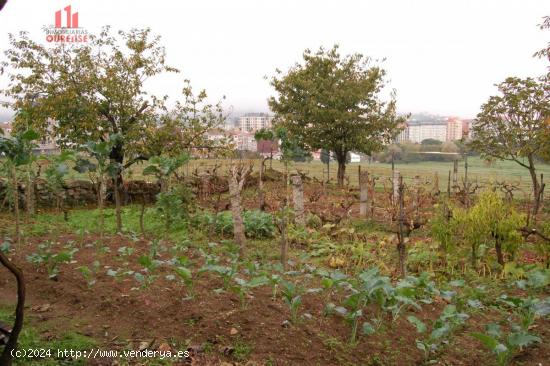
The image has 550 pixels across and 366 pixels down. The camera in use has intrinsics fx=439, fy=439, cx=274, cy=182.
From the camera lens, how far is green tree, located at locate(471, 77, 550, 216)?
44.7 ft

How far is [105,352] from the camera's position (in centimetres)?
325

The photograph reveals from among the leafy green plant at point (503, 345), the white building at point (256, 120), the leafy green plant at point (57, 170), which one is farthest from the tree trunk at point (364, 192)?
the white building at point (256, 120)

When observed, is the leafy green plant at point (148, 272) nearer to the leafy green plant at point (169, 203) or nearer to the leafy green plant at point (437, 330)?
the leafy green plant at point (437, 330)

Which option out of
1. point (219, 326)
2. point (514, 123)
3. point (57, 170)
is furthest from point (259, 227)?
point (514, 123)

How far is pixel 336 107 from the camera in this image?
703 inches

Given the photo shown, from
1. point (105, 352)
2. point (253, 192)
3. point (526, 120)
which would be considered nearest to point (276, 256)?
point (105, 352)

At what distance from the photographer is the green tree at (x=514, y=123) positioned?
13.6 metres

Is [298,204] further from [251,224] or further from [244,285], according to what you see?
[244,285]

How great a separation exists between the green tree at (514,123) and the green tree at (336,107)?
4.15m

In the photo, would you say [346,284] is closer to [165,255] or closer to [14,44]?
[165,255]

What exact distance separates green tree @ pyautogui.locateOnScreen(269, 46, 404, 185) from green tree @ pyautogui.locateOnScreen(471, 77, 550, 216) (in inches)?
163

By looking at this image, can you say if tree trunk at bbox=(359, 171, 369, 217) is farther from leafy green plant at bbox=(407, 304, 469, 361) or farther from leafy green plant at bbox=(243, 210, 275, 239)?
leafy green plant at bbox=(407, 304, 469, 361)

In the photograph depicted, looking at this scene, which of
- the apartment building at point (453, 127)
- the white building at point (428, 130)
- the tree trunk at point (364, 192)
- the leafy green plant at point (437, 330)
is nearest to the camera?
the leafy green plant at point (437, 330)

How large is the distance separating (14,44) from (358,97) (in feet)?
38.8
